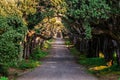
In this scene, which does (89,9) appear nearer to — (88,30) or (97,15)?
(97,15)

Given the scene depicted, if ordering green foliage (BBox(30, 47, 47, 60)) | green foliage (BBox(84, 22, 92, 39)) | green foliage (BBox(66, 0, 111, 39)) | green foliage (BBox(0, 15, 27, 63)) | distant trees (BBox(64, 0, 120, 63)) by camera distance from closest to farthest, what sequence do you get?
green foliage (BBox(0, 15, 27, 63)) < green foliage (BBox(66, 0, 111, 39)) < distant trees (BBox(64, 0, 120, 63)) < green foliage (BBox(84, 22, 92, 39)) < green foliage (BBox(30, 47, 47, 60))

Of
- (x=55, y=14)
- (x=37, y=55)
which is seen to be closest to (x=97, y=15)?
(x=55, y=14)

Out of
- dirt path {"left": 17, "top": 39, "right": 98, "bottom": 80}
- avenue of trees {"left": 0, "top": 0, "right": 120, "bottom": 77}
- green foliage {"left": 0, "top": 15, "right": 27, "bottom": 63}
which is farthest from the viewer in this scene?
dirt path {"left": 17, "top": 39, "right": 98, "bottom": 80}

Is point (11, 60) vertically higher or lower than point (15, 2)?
lower

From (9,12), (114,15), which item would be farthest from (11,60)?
(114,15)

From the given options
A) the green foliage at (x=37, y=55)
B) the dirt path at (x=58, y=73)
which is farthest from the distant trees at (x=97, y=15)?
the green foliage at (x=37, y=55)

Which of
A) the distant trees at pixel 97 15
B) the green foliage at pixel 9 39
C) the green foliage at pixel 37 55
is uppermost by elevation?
the distant trees at pixel 97 15

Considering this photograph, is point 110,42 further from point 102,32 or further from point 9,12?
point 9,12

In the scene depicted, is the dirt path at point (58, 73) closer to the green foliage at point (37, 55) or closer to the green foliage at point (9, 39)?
the green foliage at point (9, 39)

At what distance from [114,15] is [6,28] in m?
8.23

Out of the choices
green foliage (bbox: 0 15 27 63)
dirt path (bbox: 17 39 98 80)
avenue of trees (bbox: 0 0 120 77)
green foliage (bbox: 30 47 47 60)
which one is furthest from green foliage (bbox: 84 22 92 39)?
green foliage (bbox: 30 47 47 60)

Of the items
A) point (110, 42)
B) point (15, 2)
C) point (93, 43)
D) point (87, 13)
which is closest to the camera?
point (87, 13)

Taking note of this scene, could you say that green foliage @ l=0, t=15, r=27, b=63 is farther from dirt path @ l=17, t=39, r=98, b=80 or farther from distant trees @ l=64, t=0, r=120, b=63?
distant trees @ l=64, t=0, r=120, b=63

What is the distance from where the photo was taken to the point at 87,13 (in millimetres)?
28438
